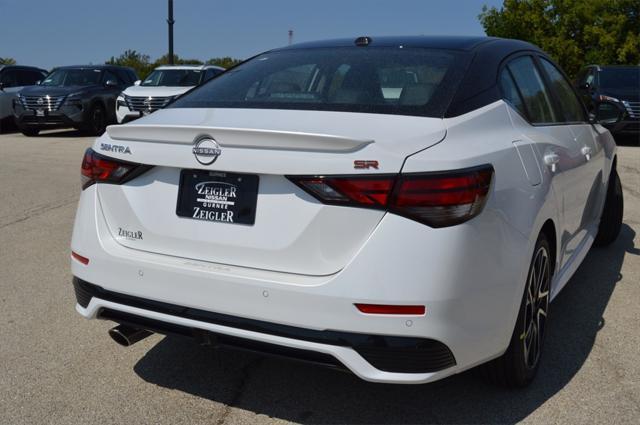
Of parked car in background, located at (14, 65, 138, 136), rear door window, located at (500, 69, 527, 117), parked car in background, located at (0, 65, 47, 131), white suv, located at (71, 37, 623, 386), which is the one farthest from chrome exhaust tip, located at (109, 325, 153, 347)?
parked car in background, located at (0, 65, 47, 131)

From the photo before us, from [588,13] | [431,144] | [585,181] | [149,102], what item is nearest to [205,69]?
[149,102]

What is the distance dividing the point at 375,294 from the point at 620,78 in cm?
1550

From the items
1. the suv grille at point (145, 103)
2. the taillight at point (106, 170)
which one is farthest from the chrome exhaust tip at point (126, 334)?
the suv grille at point (145, 103)

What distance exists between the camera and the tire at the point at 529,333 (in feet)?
10.2

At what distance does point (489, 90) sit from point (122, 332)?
1962 millimetres

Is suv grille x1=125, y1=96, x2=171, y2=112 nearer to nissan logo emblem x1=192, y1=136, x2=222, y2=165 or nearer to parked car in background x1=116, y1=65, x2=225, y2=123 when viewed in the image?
parked car in background x1=116, y1=65, x2=225, y2=123

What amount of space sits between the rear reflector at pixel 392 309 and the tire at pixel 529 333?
2.30ft

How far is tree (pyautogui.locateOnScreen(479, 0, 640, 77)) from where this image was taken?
33.8 m

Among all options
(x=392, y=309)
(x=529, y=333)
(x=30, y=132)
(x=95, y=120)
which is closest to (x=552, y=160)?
(x=529, y=333)

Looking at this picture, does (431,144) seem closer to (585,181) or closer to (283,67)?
(283,67)

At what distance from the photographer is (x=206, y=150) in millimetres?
2775

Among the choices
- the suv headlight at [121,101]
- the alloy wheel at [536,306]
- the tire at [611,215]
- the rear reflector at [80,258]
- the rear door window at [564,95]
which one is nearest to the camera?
the rear reflector at [80,258]

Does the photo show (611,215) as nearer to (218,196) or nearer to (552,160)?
(552,160)

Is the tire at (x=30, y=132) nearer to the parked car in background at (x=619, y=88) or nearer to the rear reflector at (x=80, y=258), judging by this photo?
the parked car in background at (x=619, y=88)
